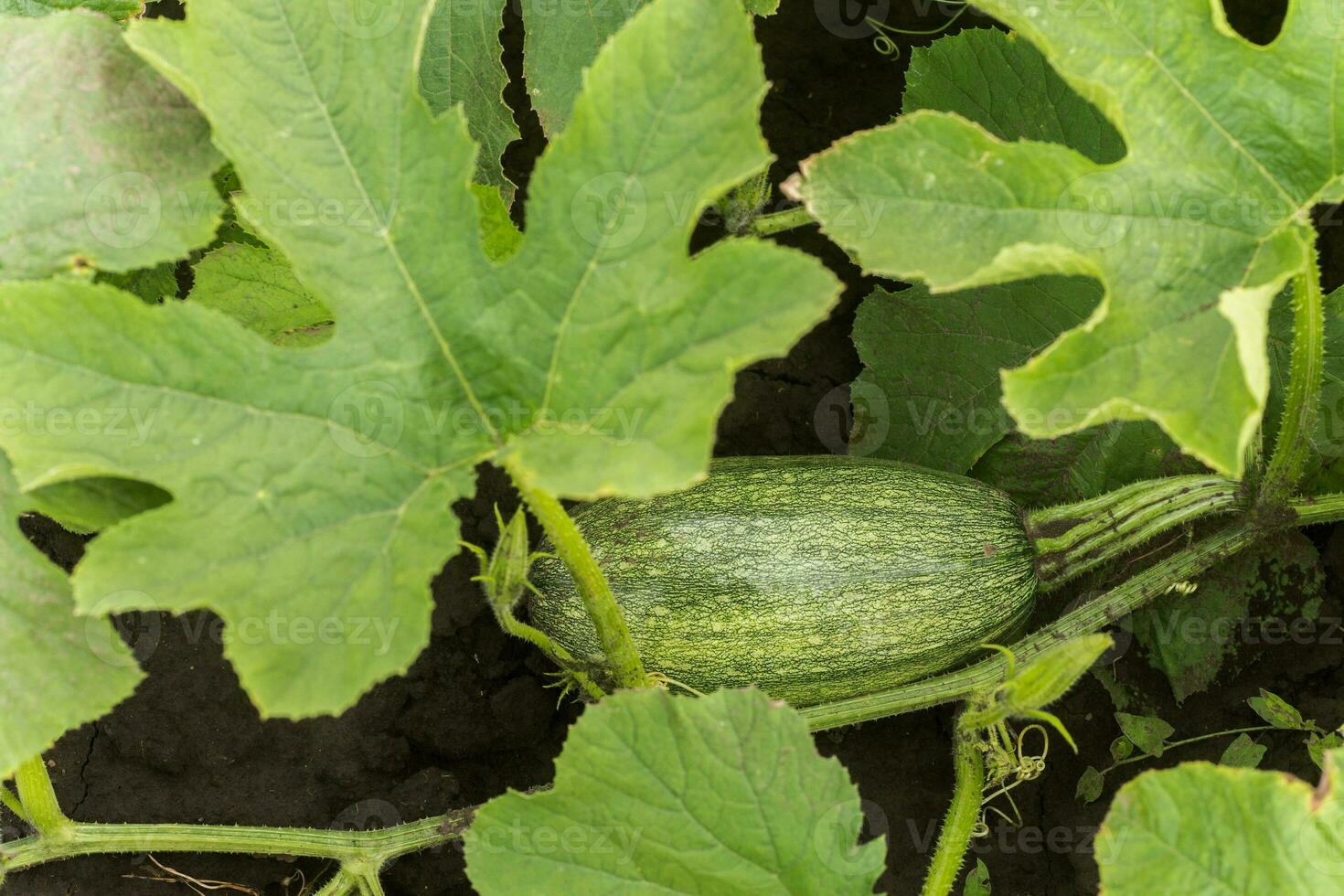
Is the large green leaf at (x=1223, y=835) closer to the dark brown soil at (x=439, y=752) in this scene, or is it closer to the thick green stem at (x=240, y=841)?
the dark brown soil at (x=439, y=752)

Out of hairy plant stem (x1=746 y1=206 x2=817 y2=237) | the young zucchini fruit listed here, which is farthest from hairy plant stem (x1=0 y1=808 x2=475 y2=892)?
hairy plant stem (x1=746 y1=206 x2=817 y2=237)

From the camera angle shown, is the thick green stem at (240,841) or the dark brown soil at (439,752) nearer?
the thick green stem at (240,841)

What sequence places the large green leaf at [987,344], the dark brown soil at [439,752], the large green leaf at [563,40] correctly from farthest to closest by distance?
the dark brown soil at [439,752], the large green leaf at [987,344], the large green leaf at [563,40]

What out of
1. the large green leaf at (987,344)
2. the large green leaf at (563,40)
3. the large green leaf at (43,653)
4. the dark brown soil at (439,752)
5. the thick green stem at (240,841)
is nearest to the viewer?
the large green leaf at (43,653)

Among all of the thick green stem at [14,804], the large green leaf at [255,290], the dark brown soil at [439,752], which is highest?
the large green leaf at [255,290]

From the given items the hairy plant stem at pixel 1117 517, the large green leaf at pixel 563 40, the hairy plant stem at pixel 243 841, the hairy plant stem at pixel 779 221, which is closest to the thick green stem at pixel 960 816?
the hairy plant stem at pixel 1117 517

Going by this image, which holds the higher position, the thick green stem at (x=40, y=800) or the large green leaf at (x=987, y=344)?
the large green leaf at (x=987, y=344)

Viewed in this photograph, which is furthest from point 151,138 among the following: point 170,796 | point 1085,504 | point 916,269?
point 1085,504
